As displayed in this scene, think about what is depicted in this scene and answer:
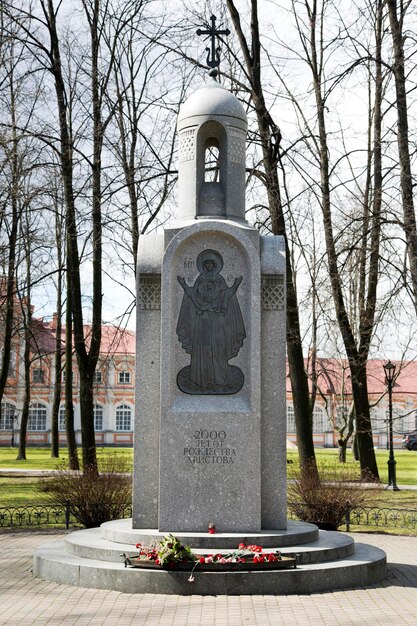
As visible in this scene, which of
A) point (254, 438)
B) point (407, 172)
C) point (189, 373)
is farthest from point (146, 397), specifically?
point (407, 172)

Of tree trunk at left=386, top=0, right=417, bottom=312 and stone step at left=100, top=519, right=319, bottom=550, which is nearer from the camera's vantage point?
stone step at left=100, top=519, right=319, bottom=550

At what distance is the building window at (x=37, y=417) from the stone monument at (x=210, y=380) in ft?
183

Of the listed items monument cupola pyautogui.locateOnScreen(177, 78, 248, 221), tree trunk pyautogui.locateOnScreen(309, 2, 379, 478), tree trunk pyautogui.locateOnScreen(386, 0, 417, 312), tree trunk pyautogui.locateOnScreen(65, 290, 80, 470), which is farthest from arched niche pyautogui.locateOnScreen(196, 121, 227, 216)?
tree trunk pyautogui.locateOnScreen(65, 290, 80, 470)

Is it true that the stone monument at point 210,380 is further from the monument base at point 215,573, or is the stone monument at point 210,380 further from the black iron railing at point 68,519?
the black iron railing at point 68,519

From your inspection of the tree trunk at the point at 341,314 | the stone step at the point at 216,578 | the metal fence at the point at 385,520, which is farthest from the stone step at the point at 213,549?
the tree trunk at the point at 341,314

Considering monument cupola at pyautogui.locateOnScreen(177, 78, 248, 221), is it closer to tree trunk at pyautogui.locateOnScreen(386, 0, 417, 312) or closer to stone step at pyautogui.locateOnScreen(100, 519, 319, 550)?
stone step at pyautogui.locateOnScreen(100, 519, 319, 550)

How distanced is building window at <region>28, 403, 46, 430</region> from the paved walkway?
56508 mm

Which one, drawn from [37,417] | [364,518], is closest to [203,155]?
[364,518]

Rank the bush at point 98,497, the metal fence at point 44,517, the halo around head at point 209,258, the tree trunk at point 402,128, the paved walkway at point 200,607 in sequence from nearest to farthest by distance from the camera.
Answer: the paved walkway at point 200,607 < the halo around head at point 209,258 < the bush at point 98,497 < the metal fence at point 44,517 < the tree trunk at point 402,128

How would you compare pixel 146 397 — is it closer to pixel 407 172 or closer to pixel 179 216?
pixel 179 216

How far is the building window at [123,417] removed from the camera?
66.3m

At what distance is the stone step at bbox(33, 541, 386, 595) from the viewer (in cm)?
879

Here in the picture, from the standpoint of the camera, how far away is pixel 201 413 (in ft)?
34.1

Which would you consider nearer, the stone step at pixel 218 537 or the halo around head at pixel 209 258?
the stone step at pixel 218 537
